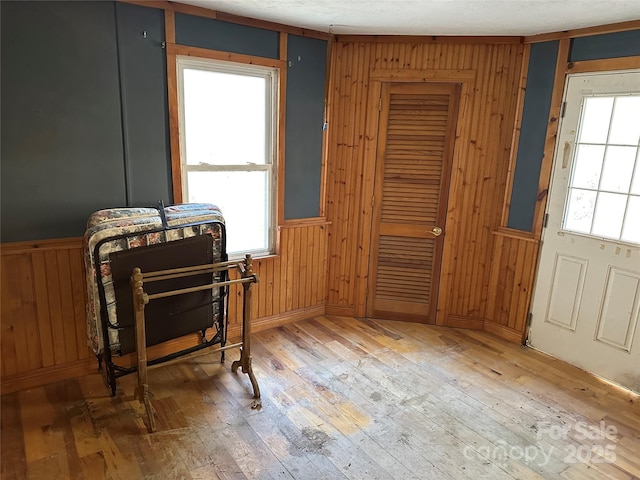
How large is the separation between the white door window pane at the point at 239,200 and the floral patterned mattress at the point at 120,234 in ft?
1.36

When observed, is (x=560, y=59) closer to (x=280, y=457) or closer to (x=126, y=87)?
(x=126, y=87)

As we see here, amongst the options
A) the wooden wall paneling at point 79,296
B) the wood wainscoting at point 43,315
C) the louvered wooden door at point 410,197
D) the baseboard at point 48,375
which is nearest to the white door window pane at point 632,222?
the louvered wooden door at point 410,197

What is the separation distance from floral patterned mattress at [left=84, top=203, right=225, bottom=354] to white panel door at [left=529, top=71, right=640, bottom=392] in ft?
8.30

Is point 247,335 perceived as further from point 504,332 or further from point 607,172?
point 607,172

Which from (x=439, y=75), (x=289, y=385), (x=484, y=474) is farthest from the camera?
(x=439, y=75)

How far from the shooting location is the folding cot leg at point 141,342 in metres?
2.32

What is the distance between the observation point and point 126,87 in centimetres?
271

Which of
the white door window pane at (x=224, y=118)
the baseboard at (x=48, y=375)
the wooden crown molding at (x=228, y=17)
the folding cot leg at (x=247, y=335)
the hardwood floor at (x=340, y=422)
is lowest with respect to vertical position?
the hardwood floor at (x=340, y=422)

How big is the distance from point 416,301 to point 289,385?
1.52 metres

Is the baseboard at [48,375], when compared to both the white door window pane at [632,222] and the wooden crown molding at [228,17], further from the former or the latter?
the white door window pane at [632,222]

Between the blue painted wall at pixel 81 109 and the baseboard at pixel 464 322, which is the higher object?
the blue painted wall at pixel 81 109

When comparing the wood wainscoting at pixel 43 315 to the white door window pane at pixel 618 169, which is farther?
the white door window pane at pixel 618 169

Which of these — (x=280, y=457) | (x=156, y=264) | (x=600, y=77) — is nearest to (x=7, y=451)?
(x=156, y=264)

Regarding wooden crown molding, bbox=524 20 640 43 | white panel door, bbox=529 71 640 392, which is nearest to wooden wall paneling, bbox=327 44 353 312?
wooden crown molding, bbox=524 20 640 43
